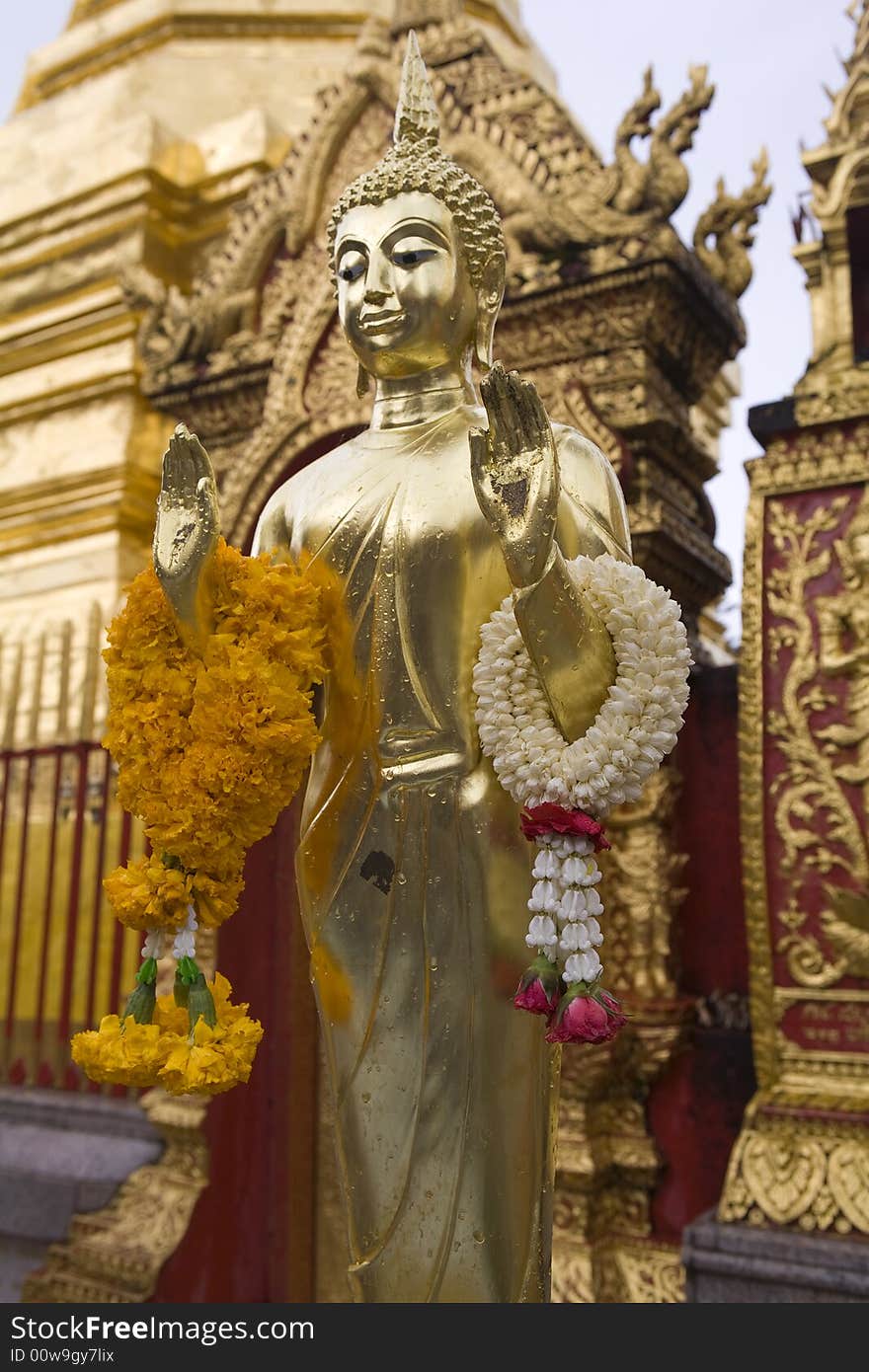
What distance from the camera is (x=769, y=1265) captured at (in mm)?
2639

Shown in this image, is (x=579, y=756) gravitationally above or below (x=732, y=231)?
below

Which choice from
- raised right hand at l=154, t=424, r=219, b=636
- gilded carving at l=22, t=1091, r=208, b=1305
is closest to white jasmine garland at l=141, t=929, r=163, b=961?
raised right hand at l=154, t=424, r=219, b=636

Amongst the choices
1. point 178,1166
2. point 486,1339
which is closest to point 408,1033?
point 486,1339

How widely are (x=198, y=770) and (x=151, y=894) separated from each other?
23 cm

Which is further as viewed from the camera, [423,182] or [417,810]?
[423,182]

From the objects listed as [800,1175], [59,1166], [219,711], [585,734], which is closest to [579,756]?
[585,734]

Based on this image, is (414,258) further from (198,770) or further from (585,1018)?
(585,1018)

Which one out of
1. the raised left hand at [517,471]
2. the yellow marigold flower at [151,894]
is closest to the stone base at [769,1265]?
the yellow marigold flower at [151,894]

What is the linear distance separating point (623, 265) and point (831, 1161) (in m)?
2.51

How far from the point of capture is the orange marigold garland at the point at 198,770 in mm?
1861

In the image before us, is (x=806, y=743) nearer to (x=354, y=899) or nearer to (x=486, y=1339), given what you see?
(x=354, y=899)

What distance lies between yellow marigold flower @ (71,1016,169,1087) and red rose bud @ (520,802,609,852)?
2.35 feet

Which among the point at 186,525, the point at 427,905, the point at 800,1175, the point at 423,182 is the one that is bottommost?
the point at 800,1175

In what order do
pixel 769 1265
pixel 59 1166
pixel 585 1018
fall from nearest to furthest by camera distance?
pixel 585 1018
pixel 769 1265
pixel 59 1166
